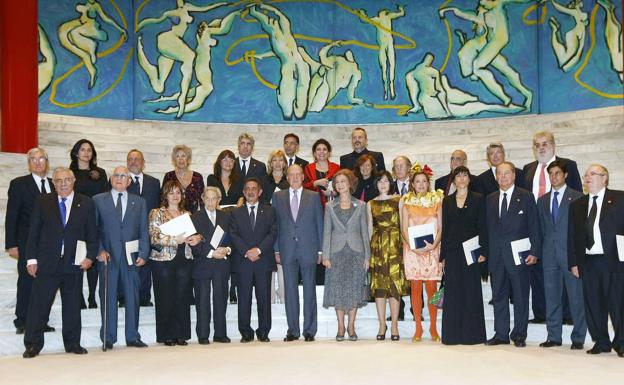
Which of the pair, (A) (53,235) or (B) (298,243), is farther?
(B) (298,243)

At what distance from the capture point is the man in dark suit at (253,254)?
8.27 m

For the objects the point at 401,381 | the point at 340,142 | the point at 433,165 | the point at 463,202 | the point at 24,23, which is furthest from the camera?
the point at 340,142

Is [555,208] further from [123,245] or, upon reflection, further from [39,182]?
[39,182]

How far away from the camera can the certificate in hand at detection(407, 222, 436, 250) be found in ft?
26.9

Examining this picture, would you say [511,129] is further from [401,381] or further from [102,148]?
[401,381]

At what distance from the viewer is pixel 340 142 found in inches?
555

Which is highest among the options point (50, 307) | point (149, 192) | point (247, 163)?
point (247, 163)

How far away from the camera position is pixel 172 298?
8.12 metres

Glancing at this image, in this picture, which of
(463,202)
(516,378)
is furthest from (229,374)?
(463,202)

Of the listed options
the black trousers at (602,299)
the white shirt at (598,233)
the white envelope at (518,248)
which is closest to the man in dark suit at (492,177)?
the white envelope at (518,248)

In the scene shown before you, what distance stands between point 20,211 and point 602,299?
16.0 feet

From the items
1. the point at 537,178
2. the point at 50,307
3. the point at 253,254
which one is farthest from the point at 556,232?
the point at 50,307

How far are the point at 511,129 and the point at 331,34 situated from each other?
3249 millimetres

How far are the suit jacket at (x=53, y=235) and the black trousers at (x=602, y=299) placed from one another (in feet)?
13.5
